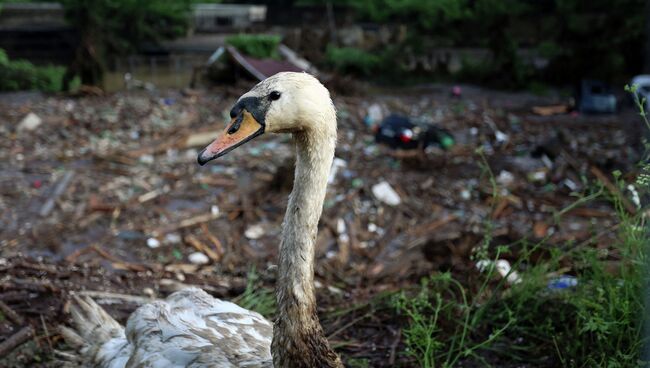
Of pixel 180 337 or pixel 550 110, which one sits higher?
pixel 180 337

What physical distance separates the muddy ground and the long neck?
1.01m

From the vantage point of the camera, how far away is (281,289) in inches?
95.9

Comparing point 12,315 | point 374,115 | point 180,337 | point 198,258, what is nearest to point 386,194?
point 198,258

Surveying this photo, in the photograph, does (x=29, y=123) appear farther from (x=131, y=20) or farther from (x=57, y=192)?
(x=131, y=20)

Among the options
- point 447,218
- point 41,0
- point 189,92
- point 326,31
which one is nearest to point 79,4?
point 189,92

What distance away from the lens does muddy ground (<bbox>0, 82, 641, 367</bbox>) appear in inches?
165

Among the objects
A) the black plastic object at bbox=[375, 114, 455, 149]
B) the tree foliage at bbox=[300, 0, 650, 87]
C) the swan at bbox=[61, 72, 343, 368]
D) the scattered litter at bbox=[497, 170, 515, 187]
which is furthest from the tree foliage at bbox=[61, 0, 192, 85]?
the swan at bbox=[61, 72, 343, 368]

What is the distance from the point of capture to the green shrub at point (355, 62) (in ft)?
59.8

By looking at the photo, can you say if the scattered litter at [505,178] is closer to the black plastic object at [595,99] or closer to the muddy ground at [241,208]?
the muddy ground at [241,208]

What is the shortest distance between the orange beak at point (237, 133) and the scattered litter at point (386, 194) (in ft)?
17.0

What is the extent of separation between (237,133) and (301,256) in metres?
0.55

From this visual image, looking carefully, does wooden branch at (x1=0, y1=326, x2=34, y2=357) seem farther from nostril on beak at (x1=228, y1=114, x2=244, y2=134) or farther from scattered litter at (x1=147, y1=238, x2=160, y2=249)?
scattered litter at (x1=147, y1=238, x2=160, y2=249)

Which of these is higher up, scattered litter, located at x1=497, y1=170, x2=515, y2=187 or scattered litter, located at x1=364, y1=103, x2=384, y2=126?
scattered litter, located at x1=497, y1=170, x2=515, y2=187

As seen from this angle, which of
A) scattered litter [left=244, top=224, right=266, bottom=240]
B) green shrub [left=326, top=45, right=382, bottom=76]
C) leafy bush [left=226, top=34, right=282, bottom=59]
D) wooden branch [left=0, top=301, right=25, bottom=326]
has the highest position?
wooden branch [left=0, top=301, right=25, bottom=326]
